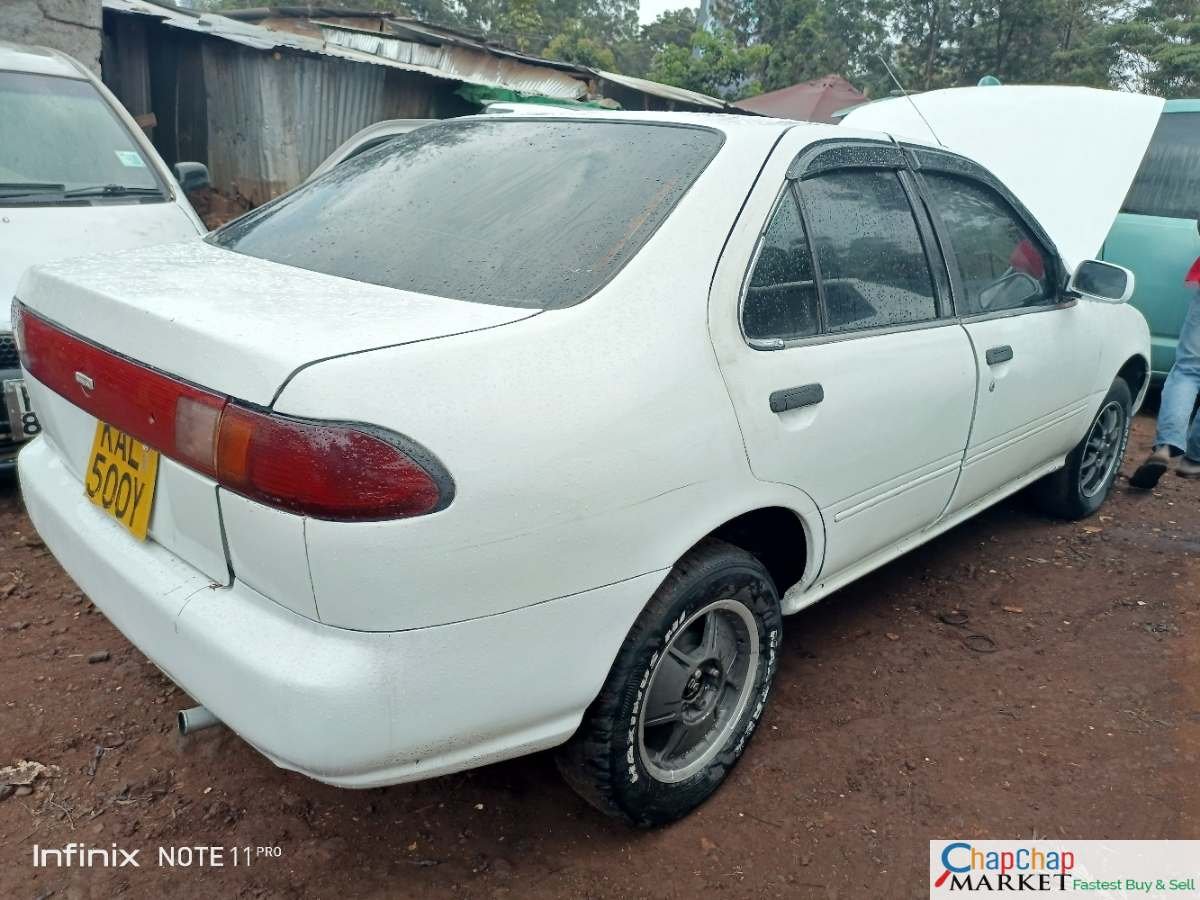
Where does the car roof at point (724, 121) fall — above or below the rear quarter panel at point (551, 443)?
above

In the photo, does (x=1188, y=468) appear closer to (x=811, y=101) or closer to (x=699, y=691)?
(x=699, y=691)

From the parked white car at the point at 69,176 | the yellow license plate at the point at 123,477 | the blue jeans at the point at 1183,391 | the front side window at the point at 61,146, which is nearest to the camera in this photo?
the yellow license plate at the point at 123,477

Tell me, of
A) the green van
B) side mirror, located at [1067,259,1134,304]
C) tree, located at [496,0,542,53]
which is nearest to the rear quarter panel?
side mirror, located at [1067,259,1134,304]

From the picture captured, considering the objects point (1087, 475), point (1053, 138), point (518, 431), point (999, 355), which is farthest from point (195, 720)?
point (1053, 138)

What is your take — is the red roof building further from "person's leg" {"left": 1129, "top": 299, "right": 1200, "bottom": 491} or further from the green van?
"person's leg" {"left": 1129, "top": 299, "right": 1200, "bottom": 491}

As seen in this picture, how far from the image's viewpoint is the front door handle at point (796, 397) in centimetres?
208

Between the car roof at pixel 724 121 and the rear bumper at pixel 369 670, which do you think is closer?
the rear bumper at pixel 369 670

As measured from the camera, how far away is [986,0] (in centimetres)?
2709

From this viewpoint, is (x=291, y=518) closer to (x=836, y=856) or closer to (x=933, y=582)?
(x=836, y=856)

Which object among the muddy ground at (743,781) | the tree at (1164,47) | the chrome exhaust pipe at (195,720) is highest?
the tree at (1164,47)

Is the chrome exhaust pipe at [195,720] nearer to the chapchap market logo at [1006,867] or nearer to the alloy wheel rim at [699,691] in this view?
the alloy wheel rim at [699,691]

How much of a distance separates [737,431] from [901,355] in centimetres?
76

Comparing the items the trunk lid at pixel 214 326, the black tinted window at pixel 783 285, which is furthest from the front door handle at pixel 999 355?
the trunk lid at pixel 214 326

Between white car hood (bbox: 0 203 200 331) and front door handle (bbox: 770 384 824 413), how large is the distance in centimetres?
297
